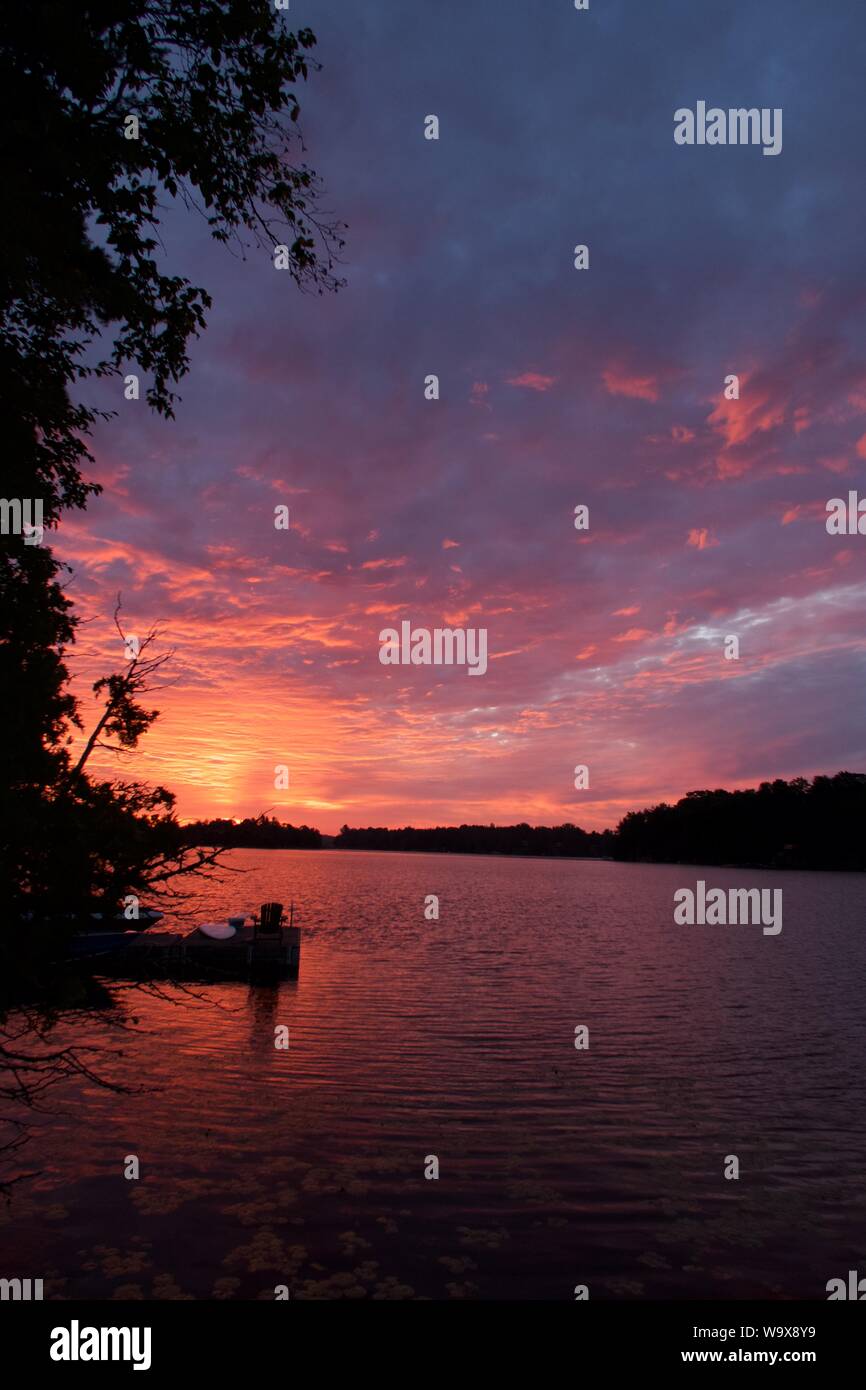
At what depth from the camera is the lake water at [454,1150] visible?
9.48m

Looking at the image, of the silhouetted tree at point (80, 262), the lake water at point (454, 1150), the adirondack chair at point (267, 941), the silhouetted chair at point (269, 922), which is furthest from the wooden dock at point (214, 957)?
the silhouetted tree at point (80, 262)

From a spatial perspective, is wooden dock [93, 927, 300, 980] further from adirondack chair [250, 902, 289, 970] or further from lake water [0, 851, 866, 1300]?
lake water [0, 851, 866, 1300]

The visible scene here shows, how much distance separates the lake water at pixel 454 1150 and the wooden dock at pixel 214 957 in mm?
3470

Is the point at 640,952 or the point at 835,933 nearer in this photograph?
the point at 640,952

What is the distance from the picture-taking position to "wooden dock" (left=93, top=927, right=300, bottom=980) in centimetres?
3173

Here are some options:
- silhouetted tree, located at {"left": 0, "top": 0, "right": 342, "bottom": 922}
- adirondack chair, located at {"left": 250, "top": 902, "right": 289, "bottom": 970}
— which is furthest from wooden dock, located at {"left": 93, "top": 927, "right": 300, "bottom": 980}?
silhouetted tree, located at {"left": 0, "top": 0, "right": 342, "bottom": 922}

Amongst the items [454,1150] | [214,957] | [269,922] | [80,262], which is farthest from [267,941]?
[80,262]

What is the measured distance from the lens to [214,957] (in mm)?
34188

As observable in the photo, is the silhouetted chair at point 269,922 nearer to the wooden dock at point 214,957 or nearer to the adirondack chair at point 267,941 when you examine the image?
the adirondack chair at point 267,941

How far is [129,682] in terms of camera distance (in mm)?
6602
